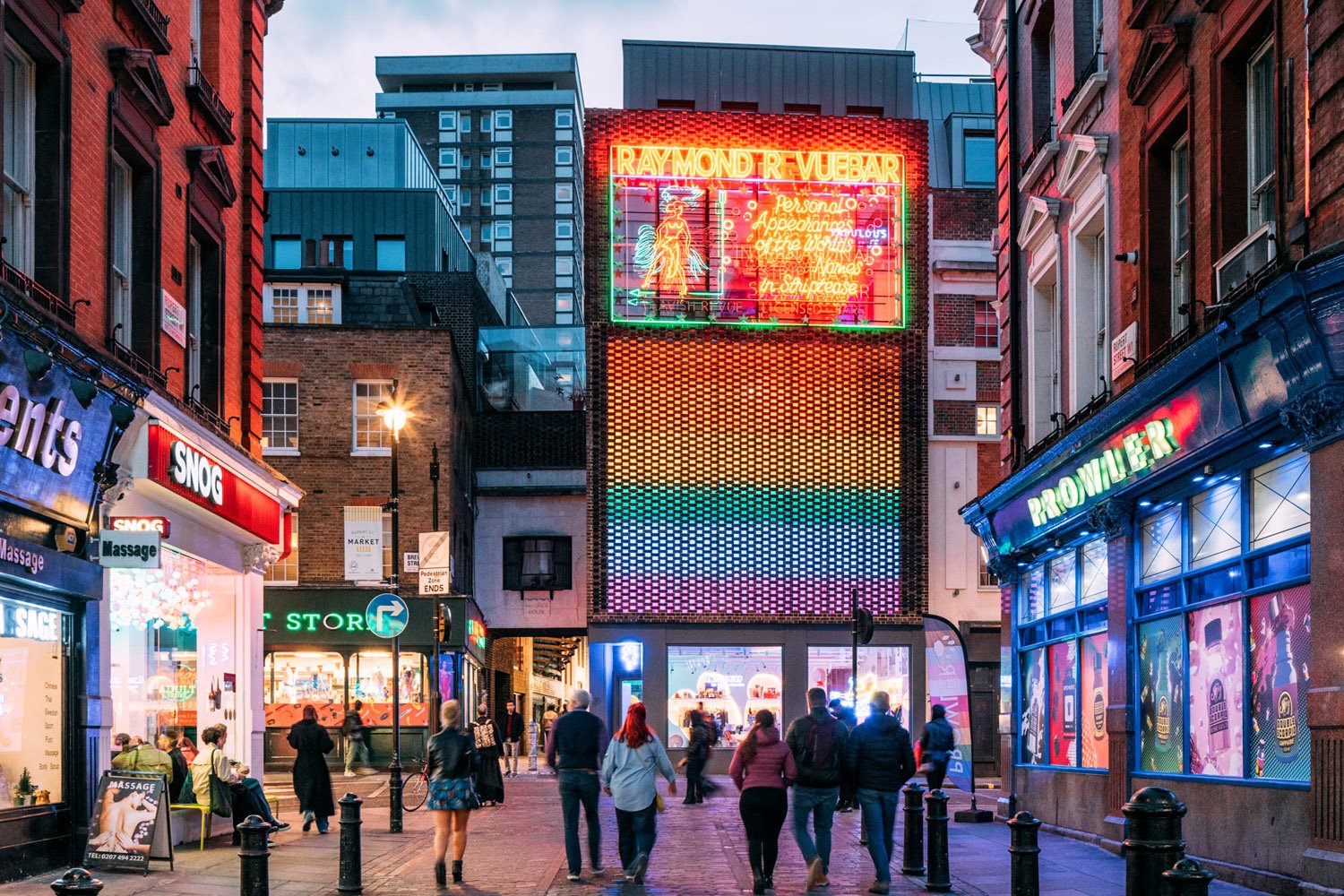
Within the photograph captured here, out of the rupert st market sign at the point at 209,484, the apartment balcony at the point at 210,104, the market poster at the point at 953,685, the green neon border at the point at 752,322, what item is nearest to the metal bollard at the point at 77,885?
the rupert st market sign at the point at 209,484

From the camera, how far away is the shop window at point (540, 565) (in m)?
49.9

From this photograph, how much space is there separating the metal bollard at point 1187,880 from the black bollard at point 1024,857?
4.36 metres

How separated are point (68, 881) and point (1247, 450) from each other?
11.0 metres

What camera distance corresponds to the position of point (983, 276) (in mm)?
46406

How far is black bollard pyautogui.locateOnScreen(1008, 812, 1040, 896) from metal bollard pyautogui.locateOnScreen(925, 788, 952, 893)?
332 cm

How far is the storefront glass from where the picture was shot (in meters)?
14.6

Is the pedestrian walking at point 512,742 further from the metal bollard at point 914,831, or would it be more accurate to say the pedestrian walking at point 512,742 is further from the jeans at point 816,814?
the jeans at point 816,814

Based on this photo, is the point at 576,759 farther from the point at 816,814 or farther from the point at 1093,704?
the point at 1093,704

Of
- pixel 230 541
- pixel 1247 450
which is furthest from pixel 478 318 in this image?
pixel 1247 450

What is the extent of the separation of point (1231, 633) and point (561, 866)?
750 centimetres

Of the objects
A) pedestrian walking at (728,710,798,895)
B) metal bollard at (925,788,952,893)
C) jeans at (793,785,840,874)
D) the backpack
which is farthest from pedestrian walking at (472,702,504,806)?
metal bollard at (925,788,952,893)

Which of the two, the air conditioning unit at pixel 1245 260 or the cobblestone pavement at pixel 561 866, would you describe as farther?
the cobblestone pavement at pixel 561 866

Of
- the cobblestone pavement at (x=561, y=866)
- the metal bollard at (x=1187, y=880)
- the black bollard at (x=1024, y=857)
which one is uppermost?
the metal bollard at (x=1187, y=880)

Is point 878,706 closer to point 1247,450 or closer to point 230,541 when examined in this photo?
point 1247,450
